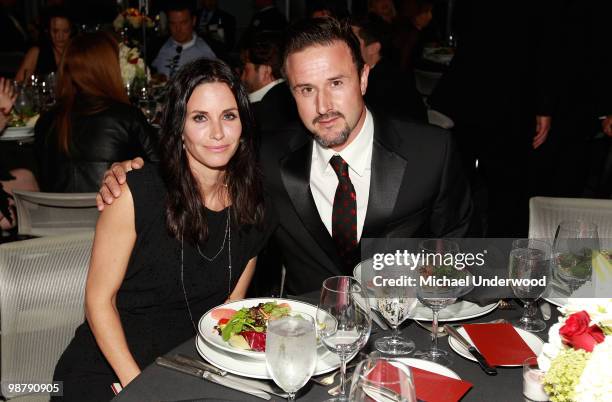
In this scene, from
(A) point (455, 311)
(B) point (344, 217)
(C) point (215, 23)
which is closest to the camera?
(A) point (455, 311)

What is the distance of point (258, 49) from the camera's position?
4.61 meters

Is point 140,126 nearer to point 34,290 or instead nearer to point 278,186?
point 278,186

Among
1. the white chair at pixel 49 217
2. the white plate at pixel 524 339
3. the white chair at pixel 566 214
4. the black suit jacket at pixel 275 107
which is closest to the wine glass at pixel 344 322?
the white plate at pixel 524 339

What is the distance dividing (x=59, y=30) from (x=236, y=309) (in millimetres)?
4609

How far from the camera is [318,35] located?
242 centimetres

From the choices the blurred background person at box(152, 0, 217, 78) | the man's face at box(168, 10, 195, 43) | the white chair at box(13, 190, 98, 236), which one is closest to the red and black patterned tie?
the white chair at box(13, 190, 98, 236)

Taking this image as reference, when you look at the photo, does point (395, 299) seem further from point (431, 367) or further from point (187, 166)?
point (187, 166)

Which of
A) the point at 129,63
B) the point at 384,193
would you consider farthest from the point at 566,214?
the point at 129,63

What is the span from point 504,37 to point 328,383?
3.50 metres

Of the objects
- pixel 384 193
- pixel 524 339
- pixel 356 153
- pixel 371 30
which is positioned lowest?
pixel 524 339

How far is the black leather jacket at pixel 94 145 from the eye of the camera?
3.46 meters

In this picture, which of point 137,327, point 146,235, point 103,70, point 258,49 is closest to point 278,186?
point 146,235

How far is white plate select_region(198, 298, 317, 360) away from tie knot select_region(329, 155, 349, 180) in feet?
2.19

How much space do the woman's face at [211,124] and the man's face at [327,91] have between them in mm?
299
